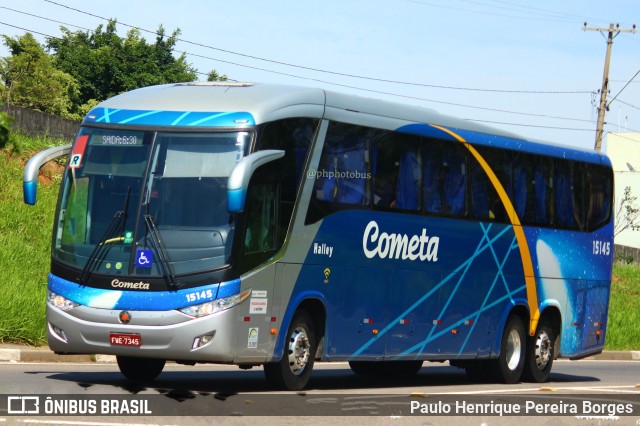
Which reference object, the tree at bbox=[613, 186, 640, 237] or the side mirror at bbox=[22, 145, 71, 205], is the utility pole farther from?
the side mirror at bbox=[22, 145, 71, 205]

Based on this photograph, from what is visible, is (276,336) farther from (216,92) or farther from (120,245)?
(216,92)

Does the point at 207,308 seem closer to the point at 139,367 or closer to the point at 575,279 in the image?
the point at 139,367

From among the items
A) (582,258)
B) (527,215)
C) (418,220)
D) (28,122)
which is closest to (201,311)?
(418,220)

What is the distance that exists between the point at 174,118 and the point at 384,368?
7.03 m

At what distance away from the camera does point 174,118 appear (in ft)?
44.8

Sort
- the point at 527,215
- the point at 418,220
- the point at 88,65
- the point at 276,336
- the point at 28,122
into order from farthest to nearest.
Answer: the point at 88,65, the point at 28,122, the point at 527,215, the point at 418,220, the point at 276,336

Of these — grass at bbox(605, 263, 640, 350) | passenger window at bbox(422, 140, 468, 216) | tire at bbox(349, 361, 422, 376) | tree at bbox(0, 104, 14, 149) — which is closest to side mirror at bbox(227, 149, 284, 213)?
passenger window at bbox(422, 140, 468, 216)

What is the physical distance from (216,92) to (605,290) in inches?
406

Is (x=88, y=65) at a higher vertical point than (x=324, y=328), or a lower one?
higher

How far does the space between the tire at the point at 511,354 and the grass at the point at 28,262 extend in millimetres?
6993

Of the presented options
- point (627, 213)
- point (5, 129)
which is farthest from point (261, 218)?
point (627, 213)

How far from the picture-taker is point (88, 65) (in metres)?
84.1

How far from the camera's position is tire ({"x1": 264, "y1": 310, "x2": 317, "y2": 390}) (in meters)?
13.9

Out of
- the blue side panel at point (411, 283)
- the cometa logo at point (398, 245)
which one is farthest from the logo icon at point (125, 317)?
the cometa logo at point (398, 245)
